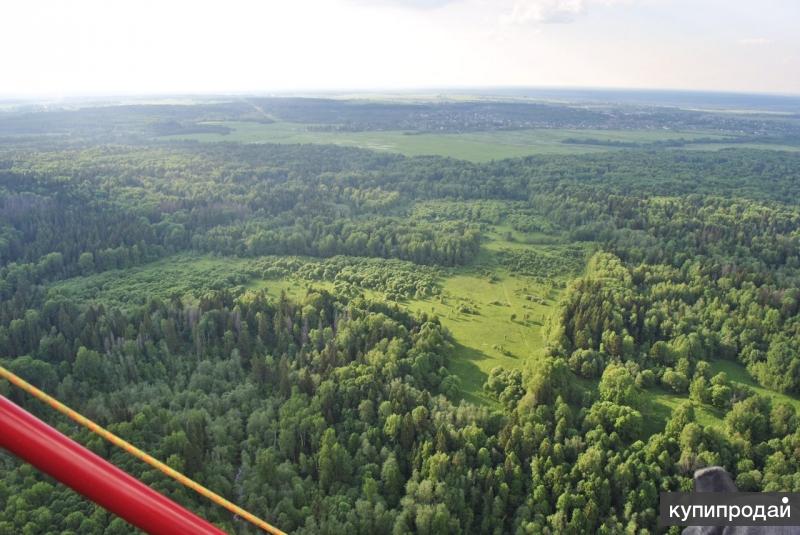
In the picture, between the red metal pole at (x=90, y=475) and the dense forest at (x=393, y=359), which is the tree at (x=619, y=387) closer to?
the dense forest at (x=393, y=359)

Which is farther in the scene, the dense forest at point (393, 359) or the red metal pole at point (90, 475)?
the dense forest at point (393, 359)

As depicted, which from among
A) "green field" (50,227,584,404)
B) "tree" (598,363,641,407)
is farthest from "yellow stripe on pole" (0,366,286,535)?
"green field" (50,227,584,404)

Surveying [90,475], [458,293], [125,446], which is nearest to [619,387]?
[458,293]

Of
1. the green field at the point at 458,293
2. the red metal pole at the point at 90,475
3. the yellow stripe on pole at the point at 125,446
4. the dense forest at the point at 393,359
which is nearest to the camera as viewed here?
the red metal pole at the point at 90,475

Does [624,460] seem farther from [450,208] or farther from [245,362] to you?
[450,208]

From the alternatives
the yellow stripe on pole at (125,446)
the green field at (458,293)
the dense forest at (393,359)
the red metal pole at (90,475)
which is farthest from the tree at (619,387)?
the red metal pole at (90,475)

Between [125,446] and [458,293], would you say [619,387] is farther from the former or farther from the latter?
[125,446]
